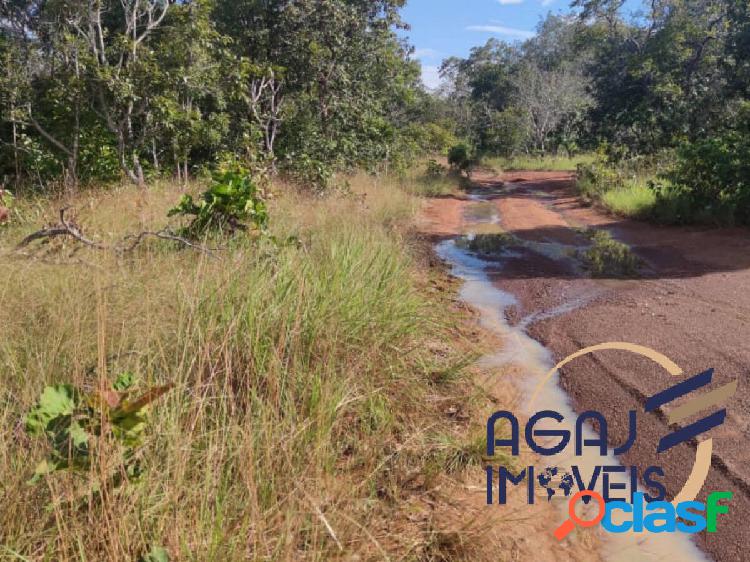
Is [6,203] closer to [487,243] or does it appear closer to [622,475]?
[622,475]

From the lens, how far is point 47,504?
1867 mm

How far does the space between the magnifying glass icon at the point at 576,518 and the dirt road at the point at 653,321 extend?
0.36 meters

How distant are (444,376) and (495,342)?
49.9 inches

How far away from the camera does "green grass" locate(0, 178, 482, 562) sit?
188 centimetres

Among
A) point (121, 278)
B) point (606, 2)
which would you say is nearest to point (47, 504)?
point (121, 278)

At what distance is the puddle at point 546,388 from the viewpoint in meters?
2.59

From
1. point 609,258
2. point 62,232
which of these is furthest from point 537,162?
point 62,232

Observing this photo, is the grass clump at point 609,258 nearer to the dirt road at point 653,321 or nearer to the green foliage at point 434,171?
the dirt road at point 653,321

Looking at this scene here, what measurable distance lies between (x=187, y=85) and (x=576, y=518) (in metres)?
8.92

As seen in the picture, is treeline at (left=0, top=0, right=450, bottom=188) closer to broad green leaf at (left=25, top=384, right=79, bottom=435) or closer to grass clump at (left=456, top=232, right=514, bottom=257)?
grass clump at (left=456, top=232, right=514, bottom=257)

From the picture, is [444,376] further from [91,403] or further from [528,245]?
[528,245]

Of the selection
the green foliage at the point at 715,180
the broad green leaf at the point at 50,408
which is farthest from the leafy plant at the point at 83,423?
the green foliage at the point at 715,180

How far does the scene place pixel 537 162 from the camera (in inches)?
1129

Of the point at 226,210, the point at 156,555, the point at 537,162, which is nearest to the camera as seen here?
the point at 156,555
